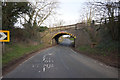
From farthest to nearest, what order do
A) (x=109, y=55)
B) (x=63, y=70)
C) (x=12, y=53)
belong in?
(x=12, y=53) < (x=109, y=55) < (x=63, y=70)

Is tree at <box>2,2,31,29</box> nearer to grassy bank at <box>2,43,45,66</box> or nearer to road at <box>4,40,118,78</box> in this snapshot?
grassy bank at <box>2,43,45,66</box>

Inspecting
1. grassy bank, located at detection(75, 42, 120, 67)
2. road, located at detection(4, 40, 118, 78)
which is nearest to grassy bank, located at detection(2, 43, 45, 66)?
road, located at detection(4, 40, 118, 78)

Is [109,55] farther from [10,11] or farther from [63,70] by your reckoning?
[10,11]

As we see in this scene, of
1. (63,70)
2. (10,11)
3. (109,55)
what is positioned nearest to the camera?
(63,70)

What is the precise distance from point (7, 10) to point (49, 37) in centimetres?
2122

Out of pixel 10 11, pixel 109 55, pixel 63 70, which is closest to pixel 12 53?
pixel 10 11

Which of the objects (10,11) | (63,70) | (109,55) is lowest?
(63,70)

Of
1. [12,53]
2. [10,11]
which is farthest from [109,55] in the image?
[10,11]

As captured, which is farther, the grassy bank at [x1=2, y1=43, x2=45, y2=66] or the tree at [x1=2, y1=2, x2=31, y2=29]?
the tree at [x1=2, y1=2, x2=31, y2=29]

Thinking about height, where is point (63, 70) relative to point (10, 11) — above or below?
below

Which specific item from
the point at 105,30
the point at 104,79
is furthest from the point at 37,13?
the point at 104,79

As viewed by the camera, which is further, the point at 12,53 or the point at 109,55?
the point at 12,53

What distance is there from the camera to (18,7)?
16.5 meters

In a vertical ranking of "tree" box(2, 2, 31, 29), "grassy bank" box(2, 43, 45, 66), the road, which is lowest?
the road
